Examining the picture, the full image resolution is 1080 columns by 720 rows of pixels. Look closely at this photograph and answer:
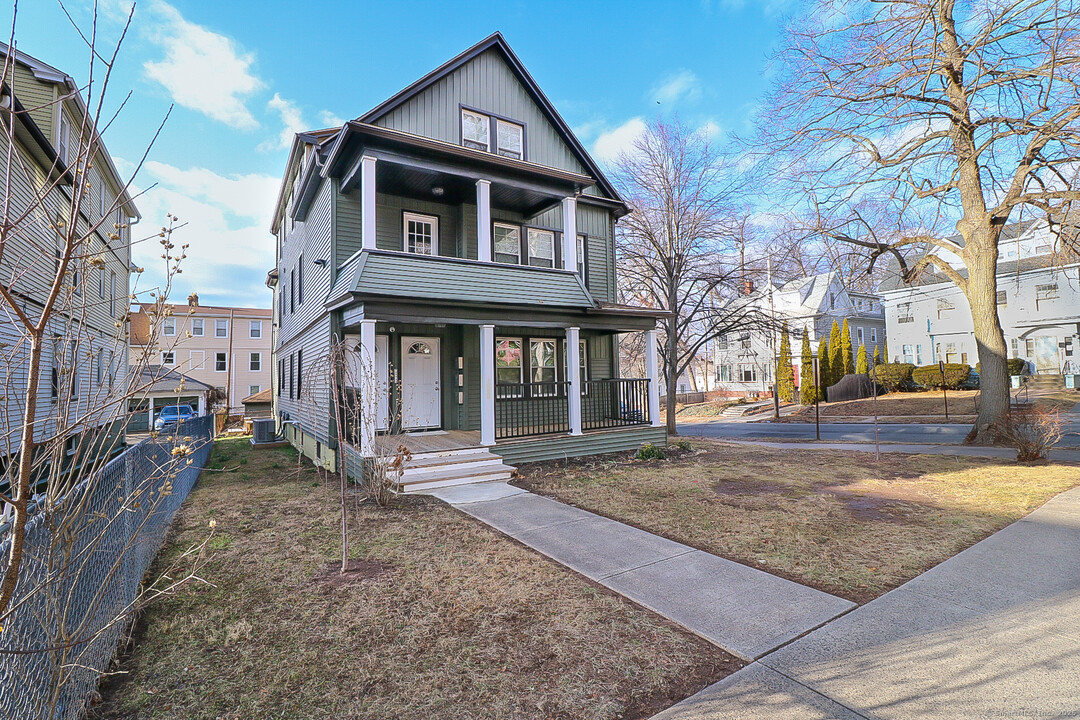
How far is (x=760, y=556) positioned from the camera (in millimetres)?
4875

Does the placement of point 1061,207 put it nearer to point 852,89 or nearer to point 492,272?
point 852,89

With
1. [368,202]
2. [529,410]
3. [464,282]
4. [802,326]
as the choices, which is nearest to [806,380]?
[802,326]

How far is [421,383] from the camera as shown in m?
11.3

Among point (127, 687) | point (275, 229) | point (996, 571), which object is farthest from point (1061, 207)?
point (275, 229)

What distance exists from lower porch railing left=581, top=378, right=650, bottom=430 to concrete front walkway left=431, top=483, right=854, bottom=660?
18.5 ft

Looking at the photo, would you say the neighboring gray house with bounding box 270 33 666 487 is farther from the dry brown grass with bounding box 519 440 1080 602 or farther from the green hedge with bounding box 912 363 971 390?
the green hedge with bounding box 912 363 971 390

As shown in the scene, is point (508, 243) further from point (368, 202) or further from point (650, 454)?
point (650, 454)

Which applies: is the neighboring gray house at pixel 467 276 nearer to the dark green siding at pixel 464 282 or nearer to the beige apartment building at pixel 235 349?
the dark green siding at pixel 464 282

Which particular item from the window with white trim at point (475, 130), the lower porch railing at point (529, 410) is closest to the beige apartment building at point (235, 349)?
the window with white trim at point (475, 130)

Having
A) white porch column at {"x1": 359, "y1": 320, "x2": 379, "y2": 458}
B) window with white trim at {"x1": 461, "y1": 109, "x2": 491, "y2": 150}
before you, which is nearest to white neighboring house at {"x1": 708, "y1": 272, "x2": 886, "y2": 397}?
window with white trim at {"x1": 461, "y1": 109, "x2": 491, "y2": 150}

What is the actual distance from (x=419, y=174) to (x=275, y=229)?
40.0ft

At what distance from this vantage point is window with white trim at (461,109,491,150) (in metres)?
11.6

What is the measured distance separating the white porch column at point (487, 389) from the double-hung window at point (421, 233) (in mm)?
2690

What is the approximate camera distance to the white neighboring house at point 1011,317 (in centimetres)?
2664
